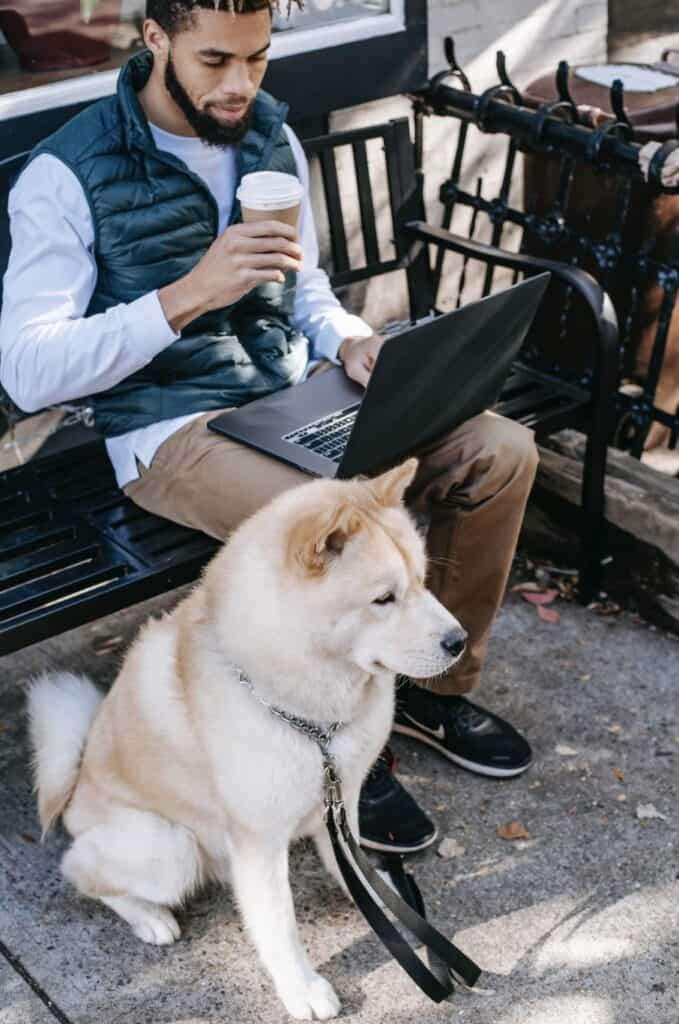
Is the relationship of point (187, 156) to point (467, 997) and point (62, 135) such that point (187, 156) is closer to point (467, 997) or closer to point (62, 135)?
point (62, 135)

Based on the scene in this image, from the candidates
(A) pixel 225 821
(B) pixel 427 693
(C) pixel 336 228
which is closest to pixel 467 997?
(A) pixel 225 821

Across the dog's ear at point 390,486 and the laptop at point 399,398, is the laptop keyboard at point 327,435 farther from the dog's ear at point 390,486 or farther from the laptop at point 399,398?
the dog's ear at point 390,486

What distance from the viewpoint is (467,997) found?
256 cm

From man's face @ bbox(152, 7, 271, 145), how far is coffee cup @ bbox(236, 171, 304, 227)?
0.49 meters

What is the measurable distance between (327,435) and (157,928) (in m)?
1.24

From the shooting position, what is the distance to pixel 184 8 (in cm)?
286

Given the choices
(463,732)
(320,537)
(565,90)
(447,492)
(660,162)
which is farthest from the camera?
(565,90)

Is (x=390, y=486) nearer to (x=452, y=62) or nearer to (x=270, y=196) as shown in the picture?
(x=270, y=196)

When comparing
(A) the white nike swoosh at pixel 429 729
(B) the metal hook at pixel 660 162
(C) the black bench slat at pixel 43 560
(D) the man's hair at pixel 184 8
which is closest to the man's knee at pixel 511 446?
(A) the white nike swoosh at pixel 429 729

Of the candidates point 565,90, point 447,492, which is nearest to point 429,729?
point 447,492

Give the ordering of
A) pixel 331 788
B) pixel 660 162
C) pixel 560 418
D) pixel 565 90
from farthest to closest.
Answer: pixel 565 90
pixel 560 418
pixel 660 162
pixel 331 788

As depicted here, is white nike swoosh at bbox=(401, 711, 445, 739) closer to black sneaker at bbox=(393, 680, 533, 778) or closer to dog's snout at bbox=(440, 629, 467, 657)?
black sneaker at bbox=(393, 680, 533, 778)

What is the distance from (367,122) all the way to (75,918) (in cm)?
286

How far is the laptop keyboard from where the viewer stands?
2912mm
